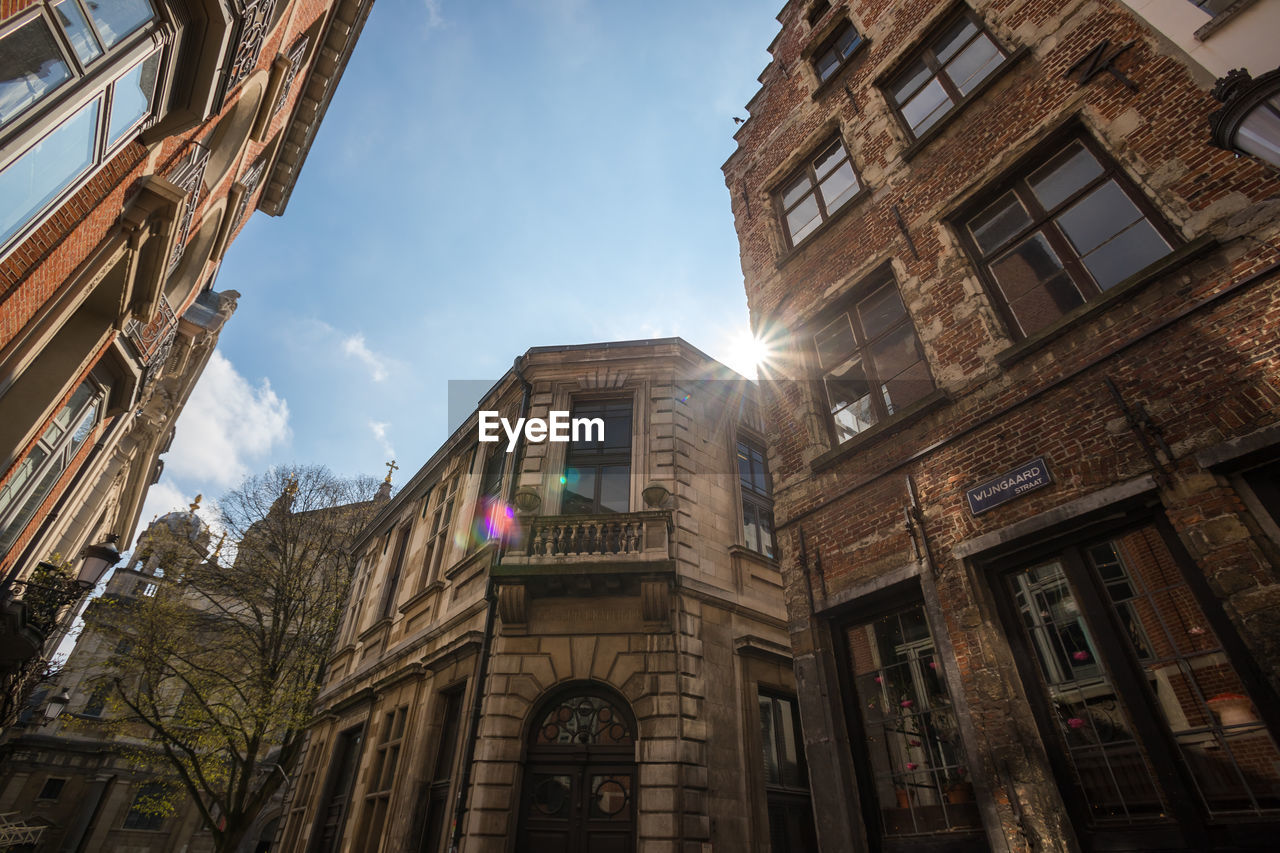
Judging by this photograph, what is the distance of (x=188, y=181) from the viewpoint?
6.61m

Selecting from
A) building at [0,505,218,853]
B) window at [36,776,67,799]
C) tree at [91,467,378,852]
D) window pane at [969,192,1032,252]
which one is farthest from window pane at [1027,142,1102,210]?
window at [36,776,67,799]

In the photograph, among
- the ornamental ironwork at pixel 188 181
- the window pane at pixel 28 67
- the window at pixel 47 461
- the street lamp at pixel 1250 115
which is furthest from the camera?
the window at pixel 47 461

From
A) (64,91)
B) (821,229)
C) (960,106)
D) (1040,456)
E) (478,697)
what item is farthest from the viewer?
(478,697)

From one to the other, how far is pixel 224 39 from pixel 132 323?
12.5ft

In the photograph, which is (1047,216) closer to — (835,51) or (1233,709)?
(1233,709)

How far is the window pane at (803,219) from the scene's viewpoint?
8.44 m

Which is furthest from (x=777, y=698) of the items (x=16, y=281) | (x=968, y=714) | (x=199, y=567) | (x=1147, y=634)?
Result: (x=199, y=567)

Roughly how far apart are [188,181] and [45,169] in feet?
10.1

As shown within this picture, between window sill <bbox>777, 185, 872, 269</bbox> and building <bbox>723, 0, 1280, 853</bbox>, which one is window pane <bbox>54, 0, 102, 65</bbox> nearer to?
building <bbox>723, 0, 1280, 853</bbox>

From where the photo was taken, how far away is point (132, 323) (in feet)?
23.2

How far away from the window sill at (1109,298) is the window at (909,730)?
2553 millimetres

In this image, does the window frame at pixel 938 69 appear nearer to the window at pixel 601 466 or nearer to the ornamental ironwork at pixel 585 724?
the window at pixel 601 466

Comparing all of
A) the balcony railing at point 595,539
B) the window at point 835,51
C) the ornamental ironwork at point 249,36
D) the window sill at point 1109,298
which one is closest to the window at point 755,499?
the balcony railing at point 595,539

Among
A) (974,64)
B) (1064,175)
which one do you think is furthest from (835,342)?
(974,64)
